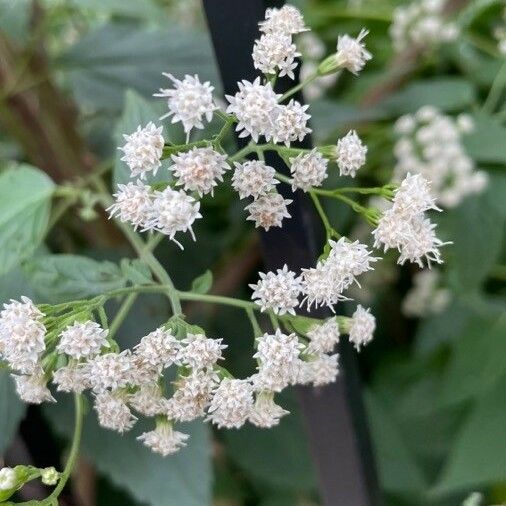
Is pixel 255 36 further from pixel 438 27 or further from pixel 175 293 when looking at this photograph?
Answer: pixel 438 27

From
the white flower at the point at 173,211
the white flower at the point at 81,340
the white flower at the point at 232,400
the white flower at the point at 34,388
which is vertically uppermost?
the white flower at the point at 173,211

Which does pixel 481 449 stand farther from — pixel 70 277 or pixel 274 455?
pixel 70 277

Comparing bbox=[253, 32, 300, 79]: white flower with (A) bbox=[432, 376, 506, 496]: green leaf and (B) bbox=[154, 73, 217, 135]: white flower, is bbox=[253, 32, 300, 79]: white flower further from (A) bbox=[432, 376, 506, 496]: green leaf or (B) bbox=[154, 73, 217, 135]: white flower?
(A) bbox=[432, 376, 506, 496]: green leaf

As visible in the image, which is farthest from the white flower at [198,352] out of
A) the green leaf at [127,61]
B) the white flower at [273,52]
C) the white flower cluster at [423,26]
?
the white flower cluster at [423,26]

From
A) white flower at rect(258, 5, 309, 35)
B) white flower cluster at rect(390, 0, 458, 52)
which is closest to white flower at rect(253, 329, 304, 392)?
white flower at rect(258, 5, 309, 35)

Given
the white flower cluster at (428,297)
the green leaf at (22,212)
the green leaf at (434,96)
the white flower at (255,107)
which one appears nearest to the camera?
the white flower at (255,107)

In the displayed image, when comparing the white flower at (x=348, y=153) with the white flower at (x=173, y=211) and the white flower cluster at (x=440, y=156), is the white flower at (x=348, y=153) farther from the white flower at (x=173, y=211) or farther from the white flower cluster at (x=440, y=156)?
the white flower cluster at (x=440, y=156)

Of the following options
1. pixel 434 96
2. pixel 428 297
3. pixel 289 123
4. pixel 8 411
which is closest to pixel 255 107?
pixel 289 123
